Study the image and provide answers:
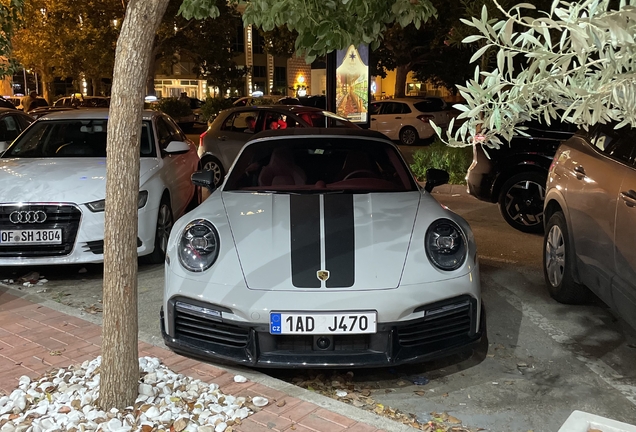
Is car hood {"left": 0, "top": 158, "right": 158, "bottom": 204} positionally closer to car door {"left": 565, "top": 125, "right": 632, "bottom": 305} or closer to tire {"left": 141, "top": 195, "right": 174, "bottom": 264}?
tire {"left": 141, "top": 195, "right": 174, "bottom": 264}

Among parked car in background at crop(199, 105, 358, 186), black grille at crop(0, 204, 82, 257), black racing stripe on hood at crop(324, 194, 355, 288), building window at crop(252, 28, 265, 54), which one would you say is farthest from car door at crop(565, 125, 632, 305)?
building window at crop(252, 28, 265, 54)

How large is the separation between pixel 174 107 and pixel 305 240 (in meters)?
26.9

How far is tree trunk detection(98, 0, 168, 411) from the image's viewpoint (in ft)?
10.0

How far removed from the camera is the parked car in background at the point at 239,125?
460 inches

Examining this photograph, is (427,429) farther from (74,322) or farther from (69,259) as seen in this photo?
(69,259)

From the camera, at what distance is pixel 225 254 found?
394 centimetres

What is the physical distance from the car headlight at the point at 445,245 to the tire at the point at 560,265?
1423 mm

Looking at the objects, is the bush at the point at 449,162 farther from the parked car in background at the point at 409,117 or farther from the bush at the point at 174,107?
the bush at the point at 174,107

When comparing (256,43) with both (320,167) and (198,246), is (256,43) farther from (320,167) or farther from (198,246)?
(198,246)

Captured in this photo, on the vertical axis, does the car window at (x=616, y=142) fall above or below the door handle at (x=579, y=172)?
above

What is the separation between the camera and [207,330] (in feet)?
12.5

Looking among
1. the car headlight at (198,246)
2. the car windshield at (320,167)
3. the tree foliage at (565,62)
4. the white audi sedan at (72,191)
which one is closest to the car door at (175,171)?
the white audi sedan at (72,191)

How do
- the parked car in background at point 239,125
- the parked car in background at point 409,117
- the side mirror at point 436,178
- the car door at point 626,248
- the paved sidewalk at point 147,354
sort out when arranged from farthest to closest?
the parked car in background at point 409,117
the parked car in background at point 239,125
the side mirror at point 436,178
the car door at point 626,248
the paved sidewalk at point 147,354

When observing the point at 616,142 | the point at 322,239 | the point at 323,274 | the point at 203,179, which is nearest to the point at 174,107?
the point at 203,179
